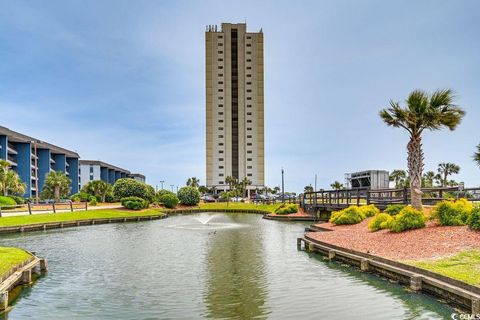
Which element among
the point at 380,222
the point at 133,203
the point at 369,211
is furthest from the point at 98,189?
the point at 380,222

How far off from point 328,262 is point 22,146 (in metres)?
105

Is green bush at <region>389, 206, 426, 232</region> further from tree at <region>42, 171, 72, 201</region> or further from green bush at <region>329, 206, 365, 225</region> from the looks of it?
tree at <region>42, 171, 72, 201</region>

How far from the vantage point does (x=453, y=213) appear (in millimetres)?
21125

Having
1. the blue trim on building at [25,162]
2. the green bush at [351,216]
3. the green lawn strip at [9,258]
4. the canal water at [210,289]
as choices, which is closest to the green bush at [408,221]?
the canal water at [210,289]

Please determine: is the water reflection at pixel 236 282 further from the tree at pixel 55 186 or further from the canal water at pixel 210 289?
the tree at pixel 55 186

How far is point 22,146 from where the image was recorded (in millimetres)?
106812

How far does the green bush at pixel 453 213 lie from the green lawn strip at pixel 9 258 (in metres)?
19.8

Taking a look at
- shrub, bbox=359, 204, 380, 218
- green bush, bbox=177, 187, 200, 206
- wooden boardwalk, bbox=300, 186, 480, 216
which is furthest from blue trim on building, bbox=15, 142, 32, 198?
shrub, bbox=359, 204, 380, 218

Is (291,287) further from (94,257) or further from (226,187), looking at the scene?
(226,187)

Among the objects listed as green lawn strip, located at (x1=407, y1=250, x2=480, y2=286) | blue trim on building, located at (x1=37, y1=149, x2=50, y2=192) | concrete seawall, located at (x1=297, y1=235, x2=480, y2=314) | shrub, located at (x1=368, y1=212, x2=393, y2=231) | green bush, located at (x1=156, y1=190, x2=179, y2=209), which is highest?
blue trim on building, located at (x1=37, y1=149, x2=50, y2=192)

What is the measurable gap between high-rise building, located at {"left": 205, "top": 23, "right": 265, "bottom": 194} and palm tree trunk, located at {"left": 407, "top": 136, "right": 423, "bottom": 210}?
122 metres

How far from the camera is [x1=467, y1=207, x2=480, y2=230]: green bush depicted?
1882cm

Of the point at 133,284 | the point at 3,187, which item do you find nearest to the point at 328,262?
the point at 133,284

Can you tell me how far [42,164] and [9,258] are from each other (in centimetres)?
11154
